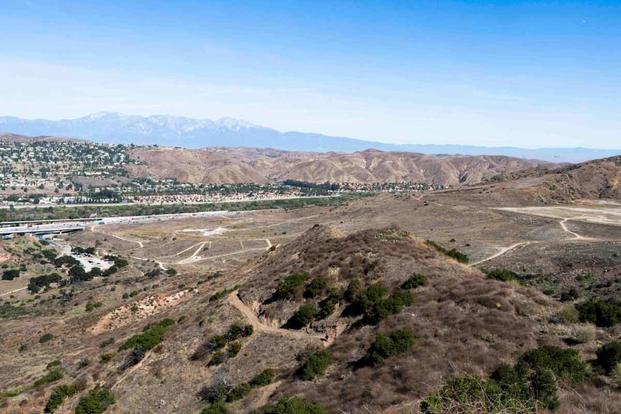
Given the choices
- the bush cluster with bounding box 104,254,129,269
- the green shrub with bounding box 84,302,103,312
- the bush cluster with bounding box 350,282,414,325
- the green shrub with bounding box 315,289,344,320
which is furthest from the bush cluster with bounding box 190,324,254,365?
the bush cluster with bounding box 104,254,129,269

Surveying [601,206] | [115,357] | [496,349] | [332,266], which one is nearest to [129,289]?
[115,357]

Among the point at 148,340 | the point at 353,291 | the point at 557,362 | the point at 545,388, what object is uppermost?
the point at 545,388

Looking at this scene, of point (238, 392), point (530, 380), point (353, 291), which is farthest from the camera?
point (353, 291)

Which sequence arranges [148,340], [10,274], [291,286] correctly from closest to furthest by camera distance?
[148,340], [291,286], [10,274]

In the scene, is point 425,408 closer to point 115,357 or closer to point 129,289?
point 115,357

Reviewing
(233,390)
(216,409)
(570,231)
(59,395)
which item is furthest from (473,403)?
(570,231)

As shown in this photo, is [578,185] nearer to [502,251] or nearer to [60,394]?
[502,251]
